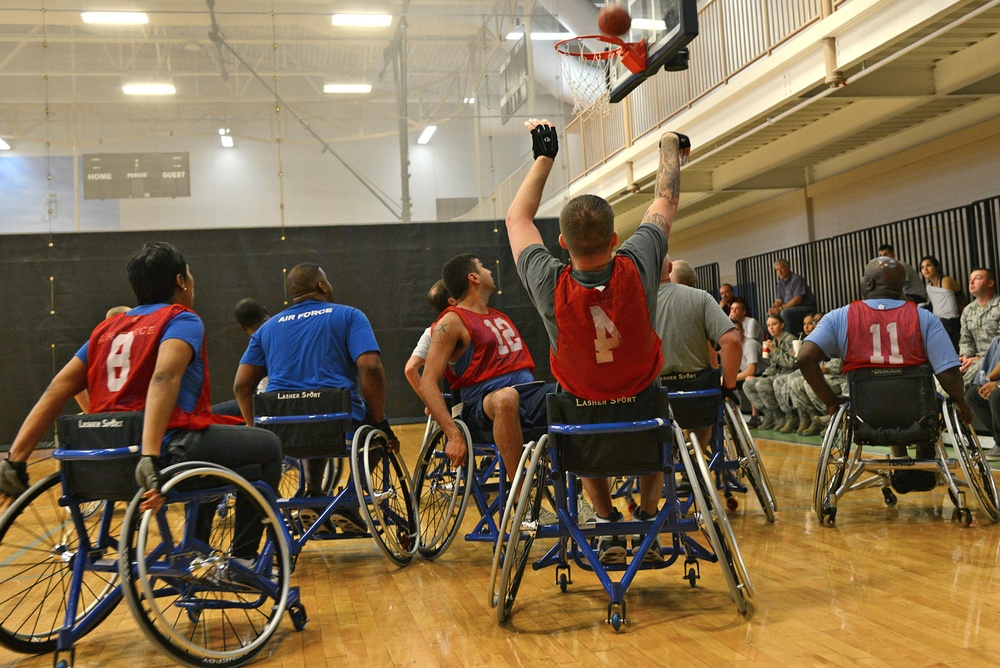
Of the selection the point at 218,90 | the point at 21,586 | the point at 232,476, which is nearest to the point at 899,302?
the point at 232,476

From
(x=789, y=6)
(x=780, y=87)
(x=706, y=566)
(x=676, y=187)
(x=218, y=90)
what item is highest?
(x=218, y=90)

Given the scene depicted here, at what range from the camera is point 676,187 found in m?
2.84

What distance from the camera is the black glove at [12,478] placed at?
256 cm

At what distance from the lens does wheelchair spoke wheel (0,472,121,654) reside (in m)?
2.55

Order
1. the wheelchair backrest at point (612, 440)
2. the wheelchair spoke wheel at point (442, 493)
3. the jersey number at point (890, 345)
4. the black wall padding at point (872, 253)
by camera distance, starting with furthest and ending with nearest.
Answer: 1. the black wall padding at point (872, 253)
2. the jersey number at point (890, 345)
3. the wheelchair spoke wheel at point (442, 493)
4. the wheelchair backrest at point (612, 440)

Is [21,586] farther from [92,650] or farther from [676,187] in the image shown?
[676,187]

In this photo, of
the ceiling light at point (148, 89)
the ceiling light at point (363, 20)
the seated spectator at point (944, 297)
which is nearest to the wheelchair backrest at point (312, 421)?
the seated spectator at point (944, 297)

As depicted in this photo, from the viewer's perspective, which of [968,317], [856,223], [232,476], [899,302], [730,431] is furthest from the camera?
[856,223]

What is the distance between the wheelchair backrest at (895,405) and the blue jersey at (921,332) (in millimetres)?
83

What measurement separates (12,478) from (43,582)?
1458mm

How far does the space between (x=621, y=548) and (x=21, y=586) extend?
8.28 feet

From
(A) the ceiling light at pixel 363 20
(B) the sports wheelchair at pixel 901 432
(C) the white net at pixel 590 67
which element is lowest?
(B) the sports wheelchair at pixel 901 432

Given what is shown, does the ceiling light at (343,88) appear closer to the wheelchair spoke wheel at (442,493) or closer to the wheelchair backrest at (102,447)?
the wheelchair spoke wheel at (442,493)

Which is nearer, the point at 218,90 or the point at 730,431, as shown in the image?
the point at 730,431
